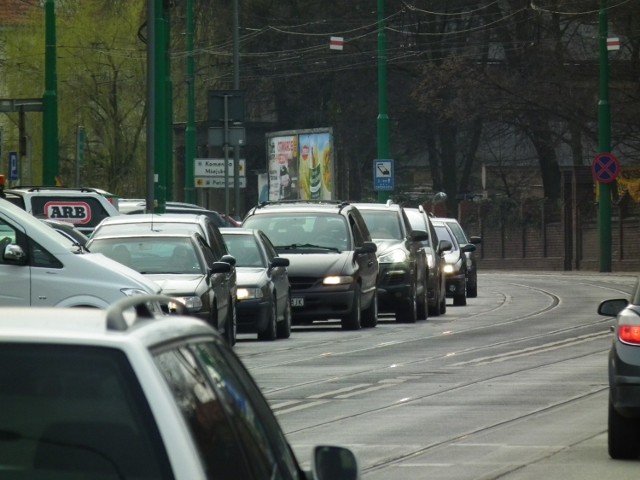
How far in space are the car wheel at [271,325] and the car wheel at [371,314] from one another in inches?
125

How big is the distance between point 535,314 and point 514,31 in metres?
34.3

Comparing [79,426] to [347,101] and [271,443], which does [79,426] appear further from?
[347,101]

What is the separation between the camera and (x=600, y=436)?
13.0 meters

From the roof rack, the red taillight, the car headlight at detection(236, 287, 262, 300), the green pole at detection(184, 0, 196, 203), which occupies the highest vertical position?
the green pole at detection(184, 0, 196, 203)

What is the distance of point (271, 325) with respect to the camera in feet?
78.7

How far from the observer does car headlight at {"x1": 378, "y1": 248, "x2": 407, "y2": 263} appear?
1129 inches

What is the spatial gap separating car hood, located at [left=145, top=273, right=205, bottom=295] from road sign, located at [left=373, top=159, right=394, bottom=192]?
27747 millimetres

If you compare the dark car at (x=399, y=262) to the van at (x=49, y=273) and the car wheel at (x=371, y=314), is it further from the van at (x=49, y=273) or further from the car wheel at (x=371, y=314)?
the van at (x=49, y=273)

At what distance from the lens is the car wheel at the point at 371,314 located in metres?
27.2

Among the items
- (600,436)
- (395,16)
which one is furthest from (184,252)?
(395,16)

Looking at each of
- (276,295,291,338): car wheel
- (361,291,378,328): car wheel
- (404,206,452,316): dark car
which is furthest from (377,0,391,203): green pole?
(276,295,291,338): car wheel

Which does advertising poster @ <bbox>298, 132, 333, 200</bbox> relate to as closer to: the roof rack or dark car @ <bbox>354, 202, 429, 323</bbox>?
dark car @ <bbox>354, 202, 429, 323</bbox>

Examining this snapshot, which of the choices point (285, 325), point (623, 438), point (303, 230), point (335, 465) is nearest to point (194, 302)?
point (285, 325)

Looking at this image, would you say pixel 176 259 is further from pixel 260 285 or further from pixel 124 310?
pixel 124 310
